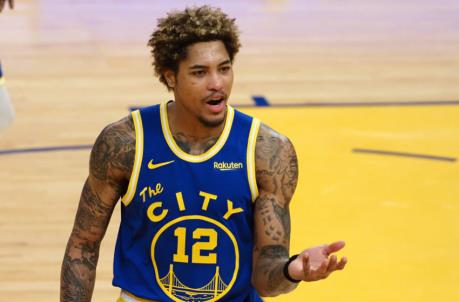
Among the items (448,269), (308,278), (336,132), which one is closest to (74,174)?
(336,132)

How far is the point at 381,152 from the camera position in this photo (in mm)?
9352

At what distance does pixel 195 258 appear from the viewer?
14.4ft

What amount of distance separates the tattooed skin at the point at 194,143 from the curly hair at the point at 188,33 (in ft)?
0.93

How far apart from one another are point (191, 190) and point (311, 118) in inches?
248

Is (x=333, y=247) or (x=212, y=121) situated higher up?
(x=212, y=121)

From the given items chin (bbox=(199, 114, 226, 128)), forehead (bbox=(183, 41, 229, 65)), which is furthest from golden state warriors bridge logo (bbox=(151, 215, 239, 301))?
forehead (bbox=(183, 41, 229, 65))

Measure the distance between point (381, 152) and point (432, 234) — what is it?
1.88 metres

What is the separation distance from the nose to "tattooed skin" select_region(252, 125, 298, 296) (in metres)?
0.32

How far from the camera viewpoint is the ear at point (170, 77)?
439 centimetres

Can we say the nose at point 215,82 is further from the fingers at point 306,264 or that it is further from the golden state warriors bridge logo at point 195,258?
the fingers at point 306,264

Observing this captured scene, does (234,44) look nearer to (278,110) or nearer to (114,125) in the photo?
(114,125)

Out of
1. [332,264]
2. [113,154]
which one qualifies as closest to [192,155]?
[113,154]

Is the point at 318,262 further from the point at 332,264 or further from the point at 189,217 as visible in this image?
the point at 189,217

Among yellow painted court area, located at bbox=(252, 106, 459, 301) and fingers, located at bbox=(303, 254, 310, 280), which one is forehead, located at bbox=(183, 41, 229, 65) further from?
yellow painted court area, located at bbox=(252, 106, 459, 301)
